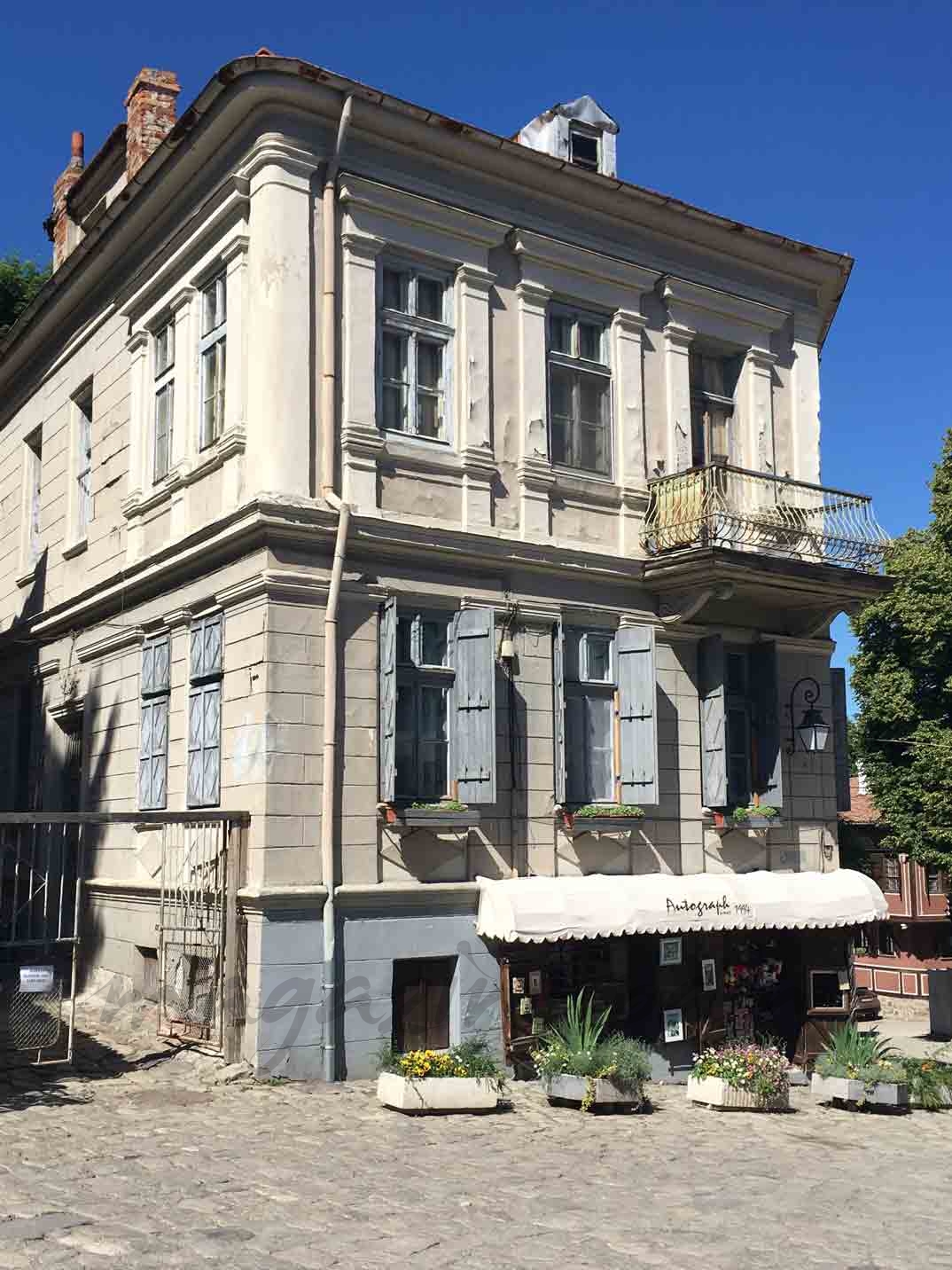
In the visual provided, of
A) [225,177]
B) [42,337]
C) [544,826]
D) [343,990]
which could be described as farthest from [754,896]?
[42,337]

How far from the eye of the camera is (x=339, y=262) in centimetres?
1422

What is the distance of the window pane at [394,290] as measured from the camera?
48.2 feet

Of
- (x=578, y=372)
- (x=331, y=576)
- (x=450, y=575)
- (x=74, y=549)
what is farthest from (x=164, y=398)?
(x=578, y=372)

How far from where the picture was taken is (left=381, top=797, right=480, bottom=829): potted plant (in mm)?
13461

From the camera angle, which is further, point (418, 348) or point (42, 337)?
point (42, 337)

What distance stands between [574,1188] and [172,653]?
8.06 meters

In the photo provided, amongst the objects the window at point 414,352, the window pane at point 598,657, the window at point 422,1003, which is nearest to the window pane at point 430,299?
the window at point 414,352

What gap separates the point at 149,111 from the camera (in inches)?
709

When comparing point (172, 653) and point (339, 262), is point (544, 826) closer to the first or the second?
point (172, 653)

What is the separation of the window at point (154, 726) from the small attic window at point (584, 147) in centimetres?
818

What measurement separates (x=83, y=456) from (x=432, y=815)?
8817mm

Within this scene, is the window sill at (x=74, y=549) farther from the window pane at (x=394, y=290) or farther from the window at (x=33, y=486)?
the window pane at (x=394, y=290)

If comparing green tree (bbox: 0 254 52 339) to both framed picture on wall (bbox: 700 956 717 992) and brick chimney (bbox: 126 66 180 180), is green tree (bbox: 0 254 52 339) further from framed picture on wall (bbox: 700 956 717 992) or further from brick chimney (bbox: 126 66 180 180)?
framed picture on wall (bbox: 700 956 717 992)

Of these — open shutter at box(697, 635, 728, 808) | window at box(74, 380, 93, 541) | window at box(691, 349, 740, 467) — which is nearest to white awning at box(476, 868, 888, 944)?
open shutter at box(697, 635, 728, 808)
